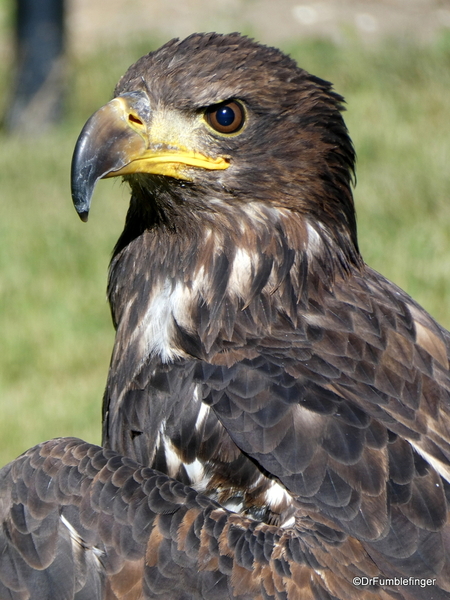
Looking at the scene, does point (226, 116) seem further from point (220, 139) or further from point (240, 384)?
point (240, 384)

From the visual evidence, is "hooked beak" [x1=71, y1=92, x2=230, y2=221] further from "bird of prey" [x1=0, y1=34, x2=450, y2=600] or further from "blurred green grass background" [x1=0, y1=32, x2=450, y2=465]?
"blurred green grass background" [x1=0, y1=32, x2=450, y2=465]

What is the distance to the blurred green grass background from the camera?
6094 millimetres

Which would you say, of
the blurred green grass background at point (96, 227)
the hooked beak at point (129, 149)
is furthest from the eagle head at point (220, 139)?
the blurred green grass background at point (96, 227)

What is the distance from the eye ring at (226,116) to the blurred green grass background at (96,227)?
244 cm

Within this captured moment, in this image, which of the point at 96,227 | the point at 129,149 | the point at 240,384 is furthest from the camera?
the point at 96,227

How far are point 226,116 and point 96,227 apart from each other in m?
4.73

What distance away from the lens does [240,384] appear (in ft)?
9.45

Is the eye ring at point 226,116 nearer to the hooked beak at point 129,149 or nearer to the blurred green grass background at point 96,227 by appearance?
the hooked beak at point 129,149

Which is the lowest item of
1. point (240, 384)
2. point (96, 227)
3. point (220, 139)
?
point (240, 384)

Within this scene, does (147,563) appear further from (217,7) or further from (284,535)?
(217,7)

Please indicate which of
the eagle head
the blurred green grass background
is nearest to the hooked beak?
the eagle head

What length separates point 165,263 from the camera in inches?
129

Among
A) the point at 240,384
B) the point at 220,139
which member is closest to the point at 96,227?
the point at 220,139

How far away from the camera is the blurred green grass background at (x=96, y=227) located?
6094 millimetres
